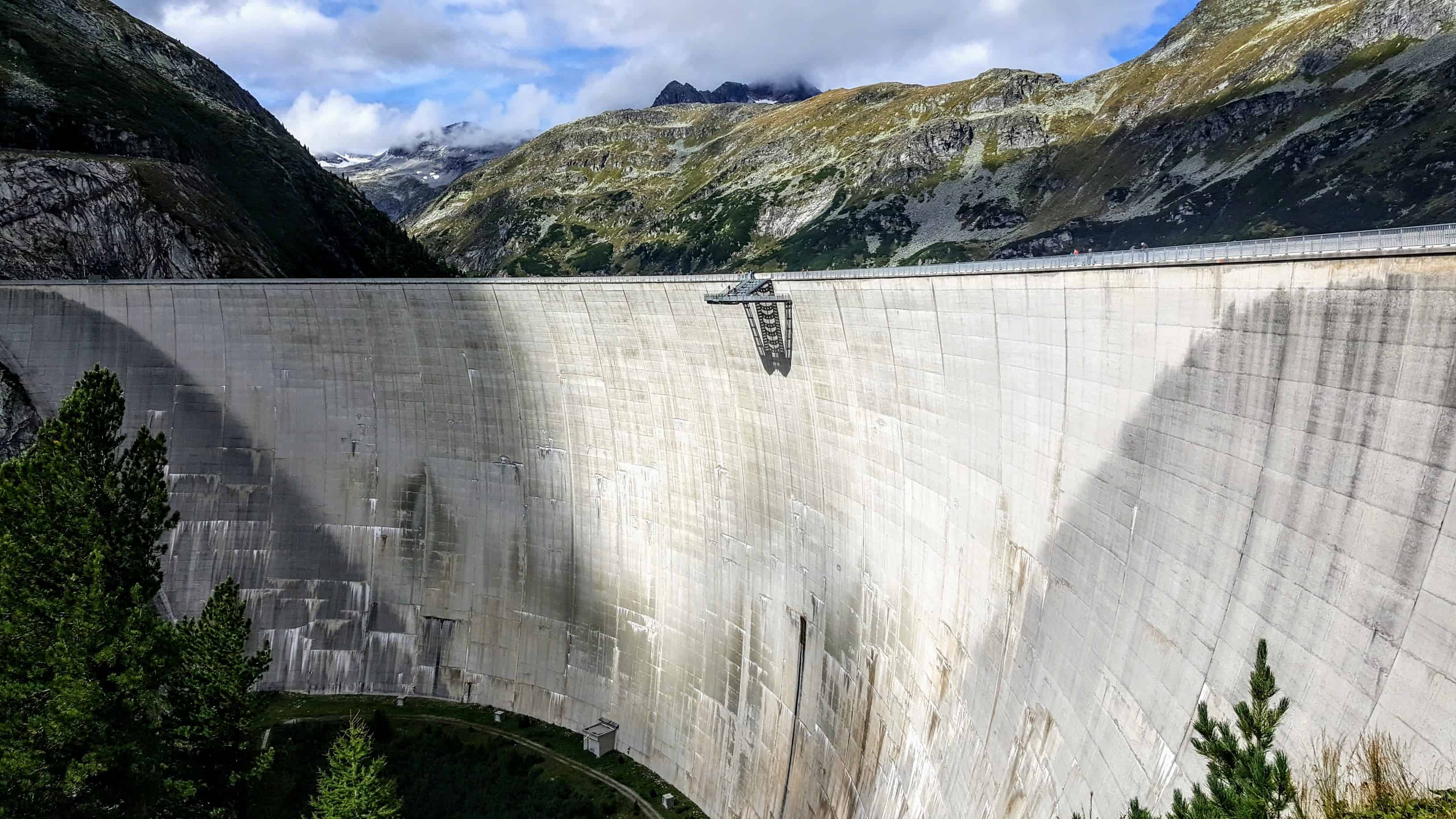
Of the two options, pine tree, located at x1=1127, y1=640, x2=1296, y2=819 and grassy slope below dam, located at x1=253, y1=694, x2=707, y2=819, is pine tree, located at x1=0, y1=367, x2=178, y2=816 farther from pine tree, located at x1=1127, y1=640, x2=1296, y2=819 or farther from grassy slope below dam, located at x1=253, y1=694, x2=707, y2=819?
pine tree, located at x1=1127, y1=640, x2=1296, y2=819

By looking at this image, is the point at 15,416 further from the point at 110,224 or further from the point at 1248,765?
the point at 1248,765

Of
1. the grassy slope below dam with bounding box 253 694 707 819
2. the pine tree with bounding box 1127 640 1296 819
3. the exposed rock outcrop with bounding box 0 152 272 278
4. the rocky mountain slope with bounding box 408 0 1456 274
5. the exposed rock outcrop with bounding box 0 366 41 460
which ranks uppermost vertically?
the rocky mountain slope with bounding box 408 0 1456 274

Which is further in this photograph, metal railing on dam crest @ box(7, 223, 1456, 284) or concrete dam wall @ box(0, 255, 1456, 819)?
concrete dam wall @ box(0, 255, 1456, 819)

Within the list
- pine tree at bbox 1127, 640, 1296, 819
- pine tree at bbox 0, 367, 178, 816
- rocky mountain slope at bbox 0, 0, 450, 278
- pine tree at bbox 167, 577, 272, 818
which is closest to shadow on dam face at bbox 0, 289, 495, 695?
rocky mountain slope at bbox 0, 0, 450, 278

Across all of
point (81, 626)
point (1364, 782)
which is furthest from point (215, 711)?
point (1364, 782)

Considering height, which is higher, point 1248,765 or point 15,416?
point 1248,765
